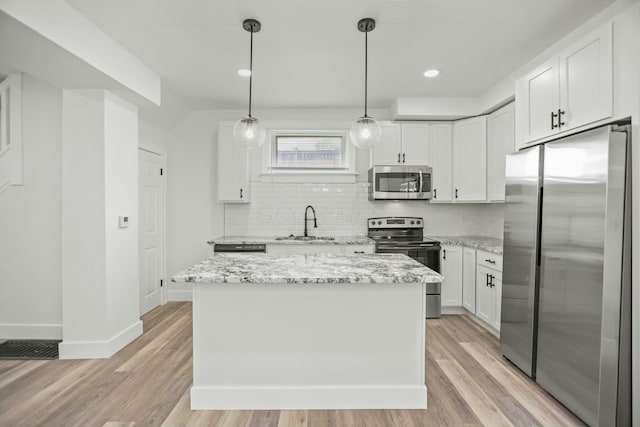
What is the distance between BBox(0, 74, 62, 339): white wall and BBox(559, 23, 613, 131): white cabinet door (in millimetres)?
4236

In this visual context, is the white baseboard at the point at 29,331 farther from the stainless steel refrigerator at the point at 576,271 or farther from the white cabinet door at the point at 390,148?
the stainless steel refrigerator at the point at 576,271

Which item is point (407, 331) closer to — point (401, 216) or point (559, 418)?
point (559, 418)

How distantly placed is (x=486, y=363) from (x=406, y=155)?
251 cm

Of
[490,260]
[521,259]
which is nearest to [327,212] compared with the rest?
[490,260]

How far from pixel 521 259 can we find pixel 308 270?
170 centimetres

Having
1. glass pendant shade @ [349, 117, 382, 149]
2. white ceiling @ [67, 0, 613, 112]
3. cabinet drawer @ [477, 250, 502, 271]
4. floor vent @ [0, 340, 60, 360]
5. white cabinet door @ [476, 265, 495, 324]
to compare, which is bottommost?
floor vent @ [0, 340, 60, 360]

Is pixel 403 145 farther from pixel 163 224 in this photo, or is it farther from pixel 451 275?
pixel 163 224

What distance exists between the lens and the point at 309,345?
214 cm

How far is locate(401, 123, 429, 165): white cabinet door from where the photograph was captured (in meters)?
4.27

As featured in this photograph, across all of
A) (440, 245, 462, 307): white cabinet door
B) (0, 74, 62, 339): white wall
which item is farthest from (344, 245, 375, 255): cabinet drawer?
(0, 74, 62, 339): white wall

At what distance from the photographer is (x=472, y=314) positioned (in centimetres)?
391

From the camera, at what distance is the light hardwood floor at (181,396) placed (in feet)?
6.66

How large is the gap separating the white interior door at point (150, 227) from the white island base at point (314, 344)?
235 centimetres

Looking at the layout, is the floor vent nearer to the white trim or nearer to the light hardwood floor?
the light hardwood floor
